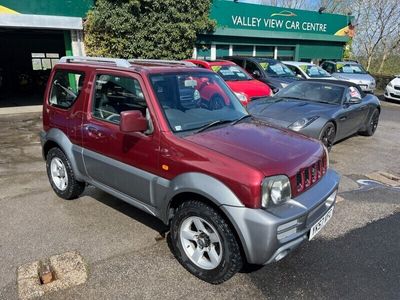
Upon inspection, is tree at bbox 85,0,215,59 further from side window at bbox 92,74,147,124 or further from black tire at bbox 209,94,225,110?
black tire at bbox 209,94,225,110

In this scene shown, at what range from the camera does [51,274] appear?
329cm

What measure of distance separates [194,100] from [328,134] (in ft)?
13.3

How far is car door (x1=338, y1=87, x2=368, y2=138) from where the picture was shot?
7.38 meters

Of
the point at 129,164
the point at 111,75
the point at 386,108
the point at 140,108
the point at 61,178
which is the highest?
the point at 111,75

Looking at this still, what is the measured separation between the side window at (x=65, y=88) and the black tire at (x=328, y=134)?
441 centimetres

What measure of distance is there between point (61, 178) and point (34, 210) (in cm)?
53

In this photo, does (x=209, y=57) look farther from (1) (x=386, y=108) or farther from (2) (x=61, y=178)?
(2) (x=61, y=178)

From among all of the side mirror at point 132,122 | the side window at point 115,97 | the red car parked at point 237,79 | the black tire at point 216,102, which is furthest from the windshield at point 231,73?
the side mirror at point 132,122

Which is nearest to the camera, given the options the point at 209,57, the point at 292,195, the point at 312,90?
the point at 292,195

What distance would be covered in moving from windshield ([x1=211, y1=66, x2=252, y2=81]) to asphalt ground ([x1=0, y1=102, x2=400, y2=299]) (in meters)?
5.72

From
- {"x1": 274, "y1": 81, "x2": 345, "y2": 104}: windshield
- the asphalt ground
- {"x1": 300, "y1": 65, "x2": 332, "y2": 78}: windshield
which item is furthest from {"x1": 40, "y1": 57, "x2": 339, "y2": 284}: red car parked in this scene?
{"x1": 300, "y1": 65, "x2": 332, "y2": 78}: windshield

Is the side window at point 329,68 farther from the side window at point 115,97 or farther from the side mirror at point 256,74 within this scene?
the side window at point 115,97

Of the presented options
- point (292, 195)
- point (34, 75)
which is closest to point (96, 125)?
point (292, 195)

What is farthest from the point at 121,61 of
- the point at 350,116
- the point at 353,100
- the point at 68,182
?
the point at 353,100
